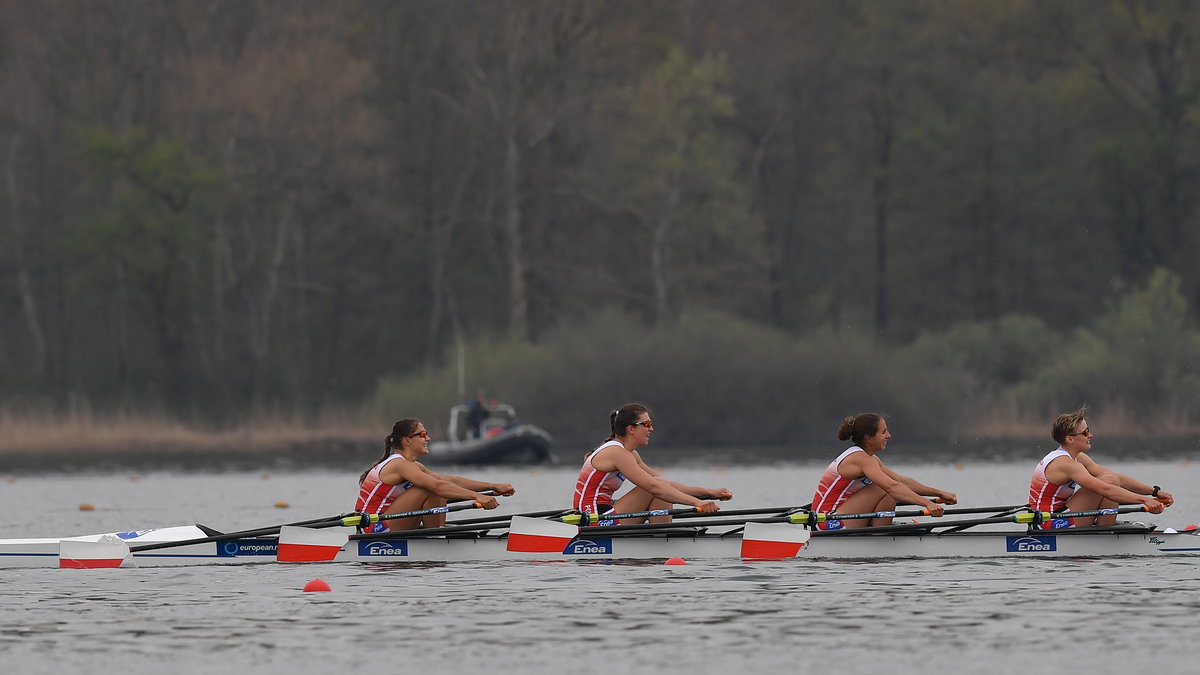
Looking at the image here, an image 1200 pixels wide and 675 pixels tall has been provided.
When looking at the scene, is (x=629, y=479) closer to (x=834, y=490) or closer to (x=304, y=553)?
(x=834, y=490)

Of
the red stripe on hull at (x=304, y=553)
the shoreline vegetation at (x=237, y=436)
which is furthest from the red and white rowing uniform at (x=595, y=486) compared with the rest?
the shoreline vegetation at (x=237, y=436)

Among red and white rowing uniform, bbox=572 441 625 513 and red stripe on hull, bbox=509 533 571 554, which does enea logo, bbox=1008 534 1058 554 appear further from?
red stripe on hull, bbox=509 533 571 554

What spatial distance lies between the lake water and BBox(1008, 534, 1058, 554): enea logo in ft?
0.59

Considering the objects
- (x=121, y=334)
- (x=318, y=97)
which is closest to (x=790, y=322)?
(x=318, y=97)

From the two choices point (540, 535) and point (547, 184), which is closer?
point (540, 535)

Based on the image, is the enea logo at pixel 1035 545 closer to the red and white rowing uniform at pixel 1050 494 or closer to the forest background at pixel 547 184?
the red and white rowing uniform at pixel 1050 494

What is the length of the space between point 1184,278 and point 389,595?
43.5 m

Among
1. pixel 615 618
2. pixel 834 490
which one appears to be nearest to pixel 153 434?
pixel 834 490

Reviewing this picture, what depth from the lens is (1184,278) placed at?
184ft

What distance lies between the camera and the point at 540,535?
1819cm

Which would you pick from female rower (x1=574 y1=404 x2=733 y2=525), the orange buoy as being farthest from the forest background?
the orange buoy

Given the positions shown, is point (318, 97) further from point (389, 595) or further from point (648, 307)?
point (389, 595)

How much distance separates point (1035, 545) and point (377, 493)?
18.2 feet

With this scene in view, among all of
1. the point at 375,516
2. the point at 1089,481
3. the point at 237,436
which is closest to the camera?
the point at 1089,481
